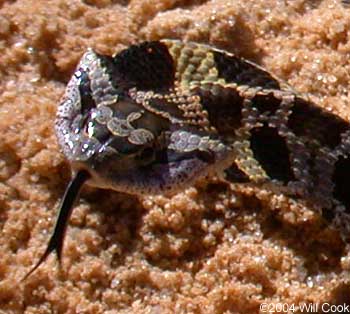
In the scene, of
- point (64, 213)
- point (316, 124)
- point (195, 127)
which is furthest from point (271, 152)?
point (64, 213)

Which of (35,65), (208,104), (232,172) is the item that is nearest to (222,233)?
(232,172)

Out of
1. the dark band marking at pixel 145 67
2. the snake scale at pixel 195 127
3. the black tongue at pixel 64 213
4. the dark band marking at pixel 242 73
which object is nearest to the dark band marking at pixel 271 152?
the snake scale at pixel 195 127

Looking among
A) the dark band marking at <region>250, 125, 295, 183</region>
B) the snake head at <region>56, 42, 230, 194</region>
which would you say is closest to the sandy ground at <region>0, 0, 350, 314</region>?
the dark band marking at <region>250, 125, 295, 183</region>

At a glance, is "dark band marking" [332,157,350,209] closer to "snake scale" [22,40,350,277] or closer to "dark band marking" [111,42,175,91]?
"snake scale" [22,40,350,277]

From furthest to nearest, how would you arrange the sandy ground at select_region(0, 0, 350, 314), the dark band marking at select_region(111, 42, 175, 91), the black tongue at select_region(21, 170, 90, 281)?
the dark band marking at select_region(111, 42, 175, 91) < the sandy ground at select_region(0, 0, 350, 314) < the black tongue at select_region(21, 170, 90, 281)

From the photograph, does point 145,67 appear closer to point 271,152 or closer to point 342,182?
point 271,152

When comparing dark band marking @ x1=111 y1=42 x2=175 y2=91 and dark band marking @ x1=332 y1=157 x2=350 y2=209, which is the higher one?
dark band marking @ x1=111 y1=42 x2=175 y2=91
